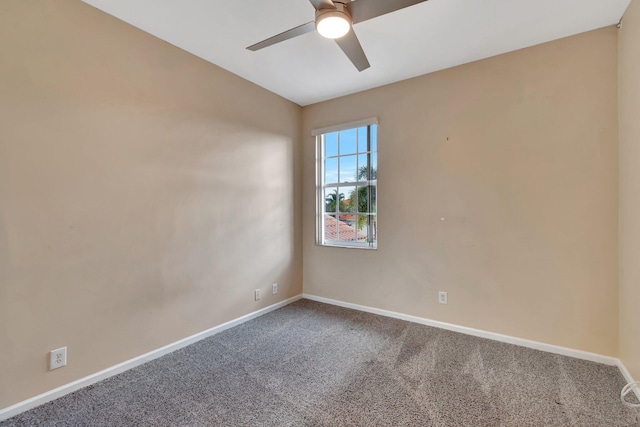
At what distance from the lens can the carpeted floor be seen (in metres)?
1.63

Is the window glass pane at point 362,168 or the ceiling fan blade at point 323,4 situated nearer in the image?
the ceiling fan blade at point 323,4

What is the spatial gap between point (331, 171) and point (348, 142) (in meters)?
0.43

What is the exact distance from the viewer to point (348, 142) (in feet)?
11.6

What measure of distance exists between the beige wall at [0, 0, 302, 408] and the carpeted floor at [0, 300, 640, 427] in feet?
1.21

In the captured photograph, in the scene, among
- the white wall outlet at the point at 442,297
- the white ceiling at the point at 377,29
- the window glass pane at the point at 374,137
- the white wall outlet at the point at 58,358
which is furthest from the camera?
the window glass pane at the point at 374,137

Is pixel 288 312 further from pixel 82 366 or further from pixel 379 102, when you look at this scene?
pixel 379 102

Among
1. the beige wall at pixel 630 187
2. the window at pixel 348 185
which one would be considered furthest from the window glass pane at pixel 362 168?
the beige wall at pixel 630 187

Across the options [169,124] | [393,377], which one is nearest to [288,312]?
[393,377]

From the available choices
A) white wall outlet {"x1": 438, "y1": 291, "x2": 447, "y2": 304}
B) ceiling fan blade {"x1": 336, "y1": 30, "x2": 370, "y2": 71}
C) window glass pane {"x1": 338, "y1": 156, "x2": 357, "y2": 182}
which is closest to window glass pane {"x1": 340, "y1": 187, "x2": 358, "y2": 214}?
window glass pane {"x1": 338, "y1": 156, "x2": 357, "y2": 182}

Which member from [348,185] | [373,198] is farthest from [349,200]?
[373,198]

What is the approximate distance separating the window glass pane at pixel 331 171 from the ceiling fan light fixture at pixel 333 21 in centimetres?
207

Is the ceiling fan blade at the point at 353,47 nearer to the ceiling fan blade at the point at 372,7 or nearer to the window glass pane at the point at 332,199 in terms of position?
the ceiling fan blade at the point at 372,7

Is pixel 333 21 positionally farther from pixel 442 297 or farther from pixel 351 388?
pixel 442 297

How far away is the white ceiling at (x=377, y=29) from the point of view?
1954mm
